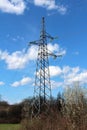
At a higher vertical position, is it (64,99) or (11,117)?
(11,117)

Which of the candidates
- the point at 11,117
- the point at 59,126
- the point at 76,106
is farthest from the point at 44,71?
the point at 11,117

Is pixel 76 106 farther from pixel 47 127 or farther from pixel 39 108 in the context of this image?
pixel 39 108

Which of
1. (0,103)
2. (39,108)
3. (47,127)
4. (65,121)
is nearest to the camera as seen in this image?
(65,121)

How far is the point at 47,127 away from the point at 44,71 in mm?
16324

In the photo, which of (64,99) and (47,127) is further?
(47,127)

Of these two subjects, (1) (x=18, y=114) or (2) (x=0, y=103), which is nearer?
(1) (x=18, y=114)

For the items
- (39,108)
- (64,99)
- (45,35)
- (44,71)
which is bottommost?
(64,99)

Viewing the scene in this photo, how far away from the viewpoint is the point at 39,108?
111 feet

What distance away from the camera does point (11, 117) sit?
7000cm

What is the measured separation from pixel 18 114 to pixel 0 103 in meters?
16.6

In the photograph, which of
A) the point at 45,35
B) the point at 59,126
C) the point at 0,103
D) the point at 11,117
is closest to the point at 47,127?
the point at 59,126

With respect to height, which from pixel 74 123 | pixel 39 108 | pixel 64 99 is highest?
pixel 39 108

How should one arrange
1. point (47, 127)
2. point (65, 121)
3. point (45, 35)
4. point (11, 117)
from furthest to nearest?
point (11, 117)
point (45, 35)
point (47, 127)
point (65, 121)

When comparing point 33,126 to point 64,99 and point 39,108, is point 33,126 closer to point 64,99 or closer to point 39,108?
point 64,99
